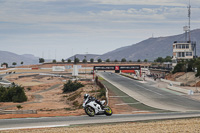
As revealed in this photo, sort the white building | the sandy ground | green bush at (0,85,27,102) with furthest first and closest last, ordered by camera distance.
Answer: the white building → green bush at (0,85,27,102) → the sandy ground

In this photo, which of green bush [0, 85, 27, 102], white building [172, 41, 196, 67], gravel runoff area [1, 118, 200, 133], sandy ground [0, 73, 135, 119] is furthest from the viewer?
white building [172, 41, 196, 67]

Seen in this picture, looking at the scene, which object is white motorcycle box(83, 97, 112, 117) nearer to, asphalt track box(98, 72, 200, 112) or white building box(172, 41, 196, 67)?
asphalt track box(98, 72, 200, 112)

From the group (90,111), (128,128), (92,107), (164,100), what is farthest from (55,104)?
(128,128)

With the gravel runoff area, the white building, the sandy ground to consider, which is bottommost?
the sandy ground

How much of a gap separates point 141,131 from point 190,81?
65.4 metres

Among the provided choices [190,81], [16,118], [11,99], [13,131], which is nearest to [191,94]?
[190,81]

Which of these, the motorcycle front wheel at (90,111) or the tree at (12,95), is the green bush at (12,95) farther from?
the motorcycle front wheel at (90,111)

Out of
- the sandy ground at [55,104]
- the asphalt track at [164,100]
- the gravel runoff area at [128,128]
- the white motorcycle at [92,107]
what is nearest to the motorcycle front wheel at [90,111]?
the white motorcycle at [92,107]

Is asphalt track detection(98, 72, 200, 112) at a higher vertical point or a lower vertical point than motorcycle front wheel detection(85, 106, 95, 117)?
lower

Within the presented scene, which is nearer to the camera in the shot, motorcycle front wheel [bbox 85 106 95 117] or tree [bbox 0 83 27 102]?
motorcycle front wheel [bbox 85 106 95 117]

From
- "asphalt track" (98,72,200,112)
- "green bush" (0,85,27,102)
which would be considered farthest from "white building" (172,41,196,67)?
"green bush" (0,85,27,102)

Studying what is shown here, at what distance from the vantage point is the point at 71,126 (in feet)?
59.6

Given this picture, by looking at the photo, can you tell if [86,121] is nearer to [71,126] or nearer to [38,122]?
[71,126]

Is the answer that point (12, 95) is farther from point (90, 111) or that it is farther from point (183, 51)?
point (183, 51)
